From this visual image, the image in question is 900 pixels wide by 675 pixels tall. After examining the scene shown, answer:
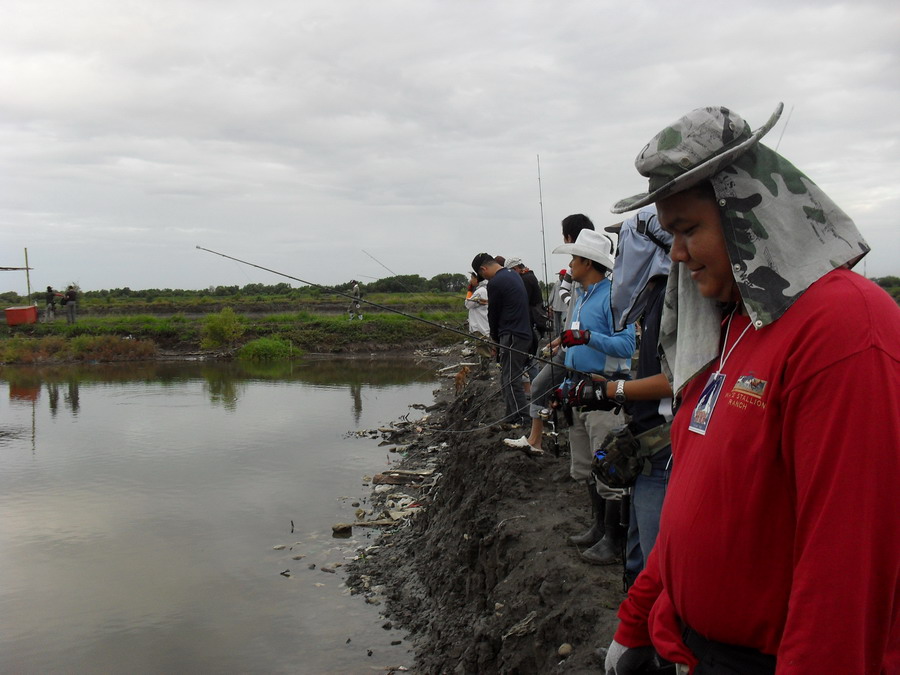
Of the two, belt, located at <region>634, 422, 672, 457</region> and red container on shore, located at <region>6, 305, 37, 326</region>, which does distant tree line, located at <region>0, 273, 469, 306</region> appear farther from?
belt, located at <region>634, 422, 672, 457</region>

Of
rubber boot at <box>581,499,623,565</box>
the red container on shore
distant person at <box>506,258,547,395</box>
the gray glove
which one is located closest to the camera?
the gray glove

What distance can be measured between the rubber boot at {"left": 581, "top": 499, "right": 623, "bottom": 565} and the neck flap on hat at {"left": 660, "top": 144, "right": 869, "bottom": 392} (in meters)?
3.16

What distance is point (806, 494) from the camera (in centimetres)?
123

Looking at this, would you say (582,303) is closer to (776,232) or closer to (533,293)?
(776,232)

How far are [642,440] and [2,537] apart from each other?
9491 millimetres

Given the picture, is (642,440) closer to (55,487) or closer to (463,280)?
(55,487)

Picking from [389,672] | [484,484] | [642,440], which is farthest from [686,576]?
[484,484]

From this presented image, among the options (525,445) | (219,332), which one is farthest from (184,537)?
(219,332)

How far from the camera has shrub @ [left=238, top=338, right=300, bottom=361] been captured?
30766 mm

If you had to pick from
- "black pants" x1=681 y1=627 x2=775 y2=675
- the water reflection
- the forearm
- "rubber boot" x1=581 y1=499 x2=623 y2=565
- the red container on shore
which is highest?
the red container on shore

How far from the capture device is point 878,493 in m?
1.16

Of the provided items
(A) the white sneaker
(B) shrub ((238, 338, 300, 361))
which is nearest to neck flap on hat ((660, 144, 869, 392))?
(A) the white sneaker

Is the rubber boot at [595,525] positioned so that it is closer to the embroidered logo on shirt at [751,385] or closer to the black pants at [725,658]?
the black pants at [725,658]

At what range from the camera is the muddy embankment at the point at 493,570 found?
13.3 feet
